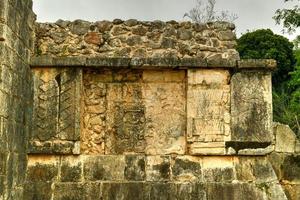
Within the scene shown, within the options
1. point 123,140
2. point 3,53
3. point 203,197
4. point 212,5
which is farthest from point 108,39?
point 212,5

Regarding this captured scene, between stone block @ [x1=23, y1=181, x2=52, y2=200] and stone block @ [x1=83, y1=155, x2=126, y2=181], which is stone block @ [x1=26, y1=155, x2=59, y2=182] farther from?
stone block @ [x1=83, y1=155, x2=126, y2=181]

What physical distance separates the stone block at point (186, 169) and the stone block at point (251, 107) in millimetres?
630

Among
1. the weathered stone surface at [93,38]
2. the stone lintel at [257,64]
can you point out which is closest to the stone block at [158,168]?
the stone lintel at [257,64]

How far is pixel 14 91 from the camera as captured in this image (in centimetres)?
618

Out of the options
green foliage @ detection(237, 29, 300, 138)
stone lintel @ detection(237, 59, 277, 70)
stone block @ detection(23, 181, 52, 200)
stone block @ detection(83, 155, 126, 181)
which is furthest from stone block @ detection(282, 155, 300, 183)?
green foliage @ detection(237, 29, 300, 138)

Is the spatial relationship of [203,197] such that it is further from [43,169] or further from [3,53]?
[3,53]

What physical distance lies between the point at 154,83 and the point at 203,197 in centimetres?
174

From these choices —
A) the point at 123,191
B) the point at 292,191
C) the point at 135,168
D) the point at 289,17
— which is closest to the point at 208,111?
the point at 135,168

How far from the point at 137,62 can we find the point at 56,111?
4.31ft

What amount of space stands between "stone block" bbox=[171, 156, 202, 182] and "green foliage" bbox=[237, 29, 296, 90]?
18.1m

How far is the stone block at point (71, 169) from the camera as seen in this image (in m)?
Answer: 6.88

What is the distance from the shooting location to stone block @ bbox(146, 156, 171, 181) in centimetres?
694

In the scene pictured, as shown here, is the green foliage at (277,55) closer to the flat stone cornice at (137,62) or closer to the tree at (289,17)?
the tree at (289,17)

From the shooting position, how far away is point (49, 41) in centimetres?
728
